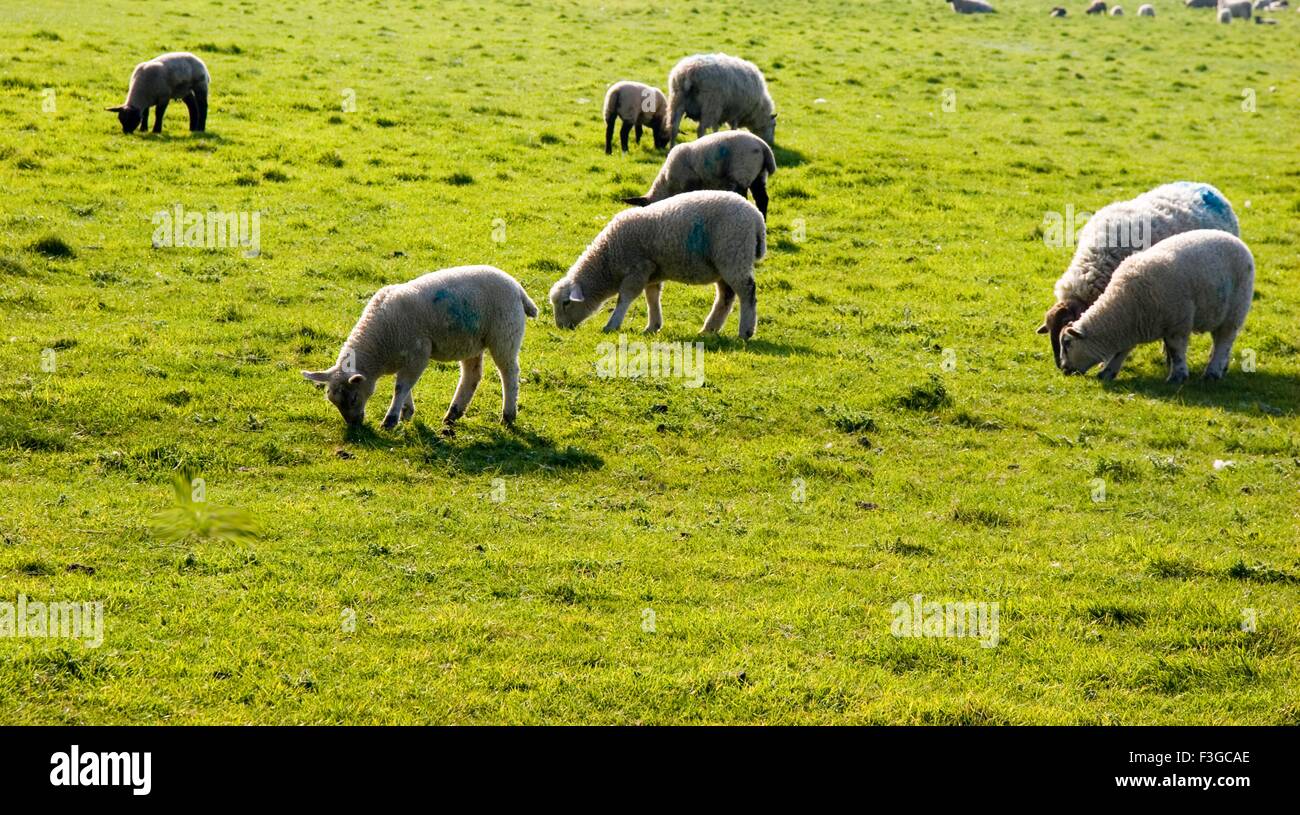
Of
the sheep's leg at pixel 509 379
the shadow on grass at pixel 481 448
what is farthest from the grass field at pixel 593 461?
the sheep's leg at pixel 509 379

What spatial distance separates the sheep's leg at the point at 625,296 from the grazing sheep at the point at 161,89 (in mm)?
11798

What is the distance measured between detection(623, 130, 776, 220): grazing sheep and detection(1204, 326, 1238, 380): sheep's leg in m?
6.92

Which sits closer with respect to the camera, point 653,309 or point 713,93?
point 653,309

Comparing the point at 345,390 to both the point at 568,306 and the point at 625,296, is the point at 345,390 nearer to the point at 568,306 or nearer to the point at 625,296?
the point at 568,306

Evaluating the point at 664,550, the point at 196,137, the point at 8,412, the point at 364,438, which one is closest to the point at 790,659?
the point at 664,550

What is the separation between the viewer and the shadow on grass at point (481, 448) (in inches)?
435

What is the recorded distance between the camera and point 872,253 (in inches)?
773

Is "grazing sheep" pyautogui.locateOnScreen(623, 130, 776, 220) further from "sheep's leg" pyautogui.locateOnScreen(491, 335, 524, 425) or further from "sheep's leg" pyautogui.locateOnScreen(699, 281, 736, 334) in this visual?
"sheep's leg" pyautogui.locateOnScreen(491, 335, 524, 425)

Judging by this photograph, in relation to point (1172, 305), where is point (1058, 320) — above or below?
below

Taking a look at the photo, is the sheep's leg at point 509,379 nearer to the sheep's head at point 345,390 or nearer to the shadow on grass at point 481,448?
the shadow on grass at point 481,448

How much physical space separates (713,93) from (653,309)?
9921 millimetres

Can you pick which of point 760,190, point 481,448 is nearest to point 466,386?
point 481,448

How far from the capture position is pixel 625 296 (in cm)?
1500

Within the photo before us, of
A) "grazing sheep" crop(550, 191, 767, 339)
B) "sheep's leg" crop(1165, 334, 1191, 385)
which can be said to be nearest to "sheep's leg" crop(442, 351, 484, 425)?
"grazing sheep" crop(550, 191, 767, 339)
